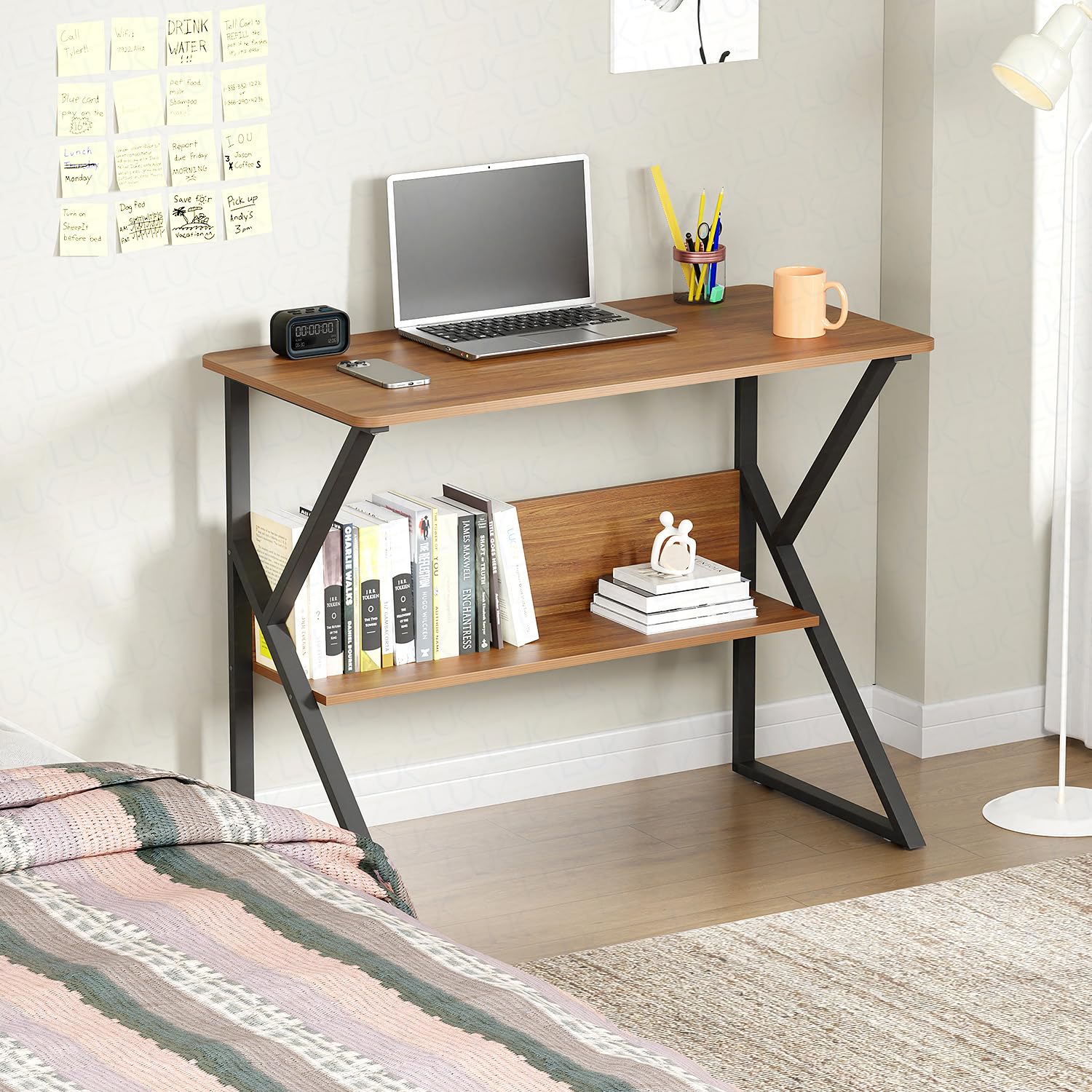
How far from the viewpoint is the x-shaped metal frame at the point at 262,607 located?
267cm

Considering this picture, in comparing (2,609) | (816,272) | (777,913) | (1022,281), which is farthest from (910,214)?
(2,609)

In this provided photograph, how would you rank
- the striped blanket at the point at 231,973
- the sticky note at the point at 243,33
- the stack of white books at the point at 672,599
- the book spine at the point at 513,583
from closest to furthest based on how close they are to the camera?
the striped blanket at the point at 231,973 → the sticky note at the point at 243,33 → the book spine at the point at 513,583 → the stack of white books at the point at 672,599

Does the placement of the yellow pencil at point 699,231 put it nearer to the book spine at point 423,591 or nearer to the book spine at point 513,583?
the book spine at point 513,583

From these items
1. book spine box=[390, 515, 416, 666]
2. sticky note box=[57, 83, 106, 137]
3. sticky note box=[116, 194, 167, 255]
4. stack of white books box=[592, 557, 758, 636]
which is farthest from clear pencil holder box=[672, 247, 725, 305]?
sticky note box=[57, 83, 106, 137]

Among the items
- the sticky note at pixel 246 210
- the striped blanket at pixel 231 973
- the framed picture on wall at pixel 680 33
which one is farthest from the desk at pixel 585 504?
the striped blanket at pixel 231 973

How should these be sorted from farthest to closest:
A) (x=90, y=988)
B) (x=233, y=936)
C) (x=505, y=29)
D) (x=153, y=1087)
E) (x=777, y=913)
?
(x=505, y=29) < (x=777, y=913) < (x=233, y=936) < (x=90, y=988) < (x=153, y=1087)

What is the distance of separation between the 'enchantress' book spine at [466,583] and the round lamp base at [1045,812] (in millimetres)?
1043

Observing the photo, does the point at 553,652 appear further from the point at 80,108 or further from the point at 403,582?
the point at 80,108

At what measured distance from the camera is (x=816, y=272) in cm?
295

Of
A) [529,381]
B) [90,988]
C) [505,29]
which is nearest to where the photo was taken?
[90,988]

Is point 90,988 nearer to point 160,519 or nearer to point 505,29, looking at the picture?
point 160,519

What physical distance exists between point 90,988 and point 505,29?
2008 mm

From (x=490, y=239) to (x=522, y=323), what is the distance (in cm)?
16

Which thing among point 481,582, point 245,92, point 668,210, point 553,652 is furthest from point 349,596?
point 668,210
